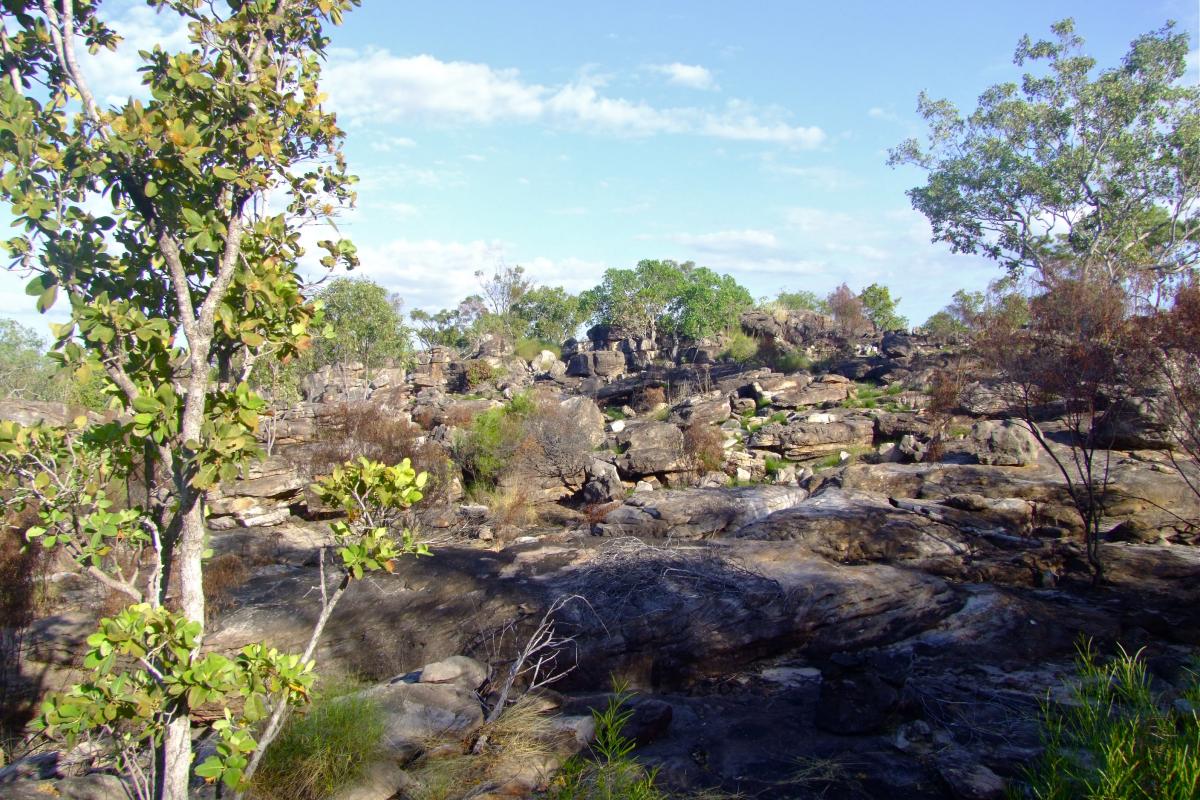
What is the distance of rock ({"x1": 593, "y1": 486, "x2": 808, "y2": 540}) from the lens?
43.7ft

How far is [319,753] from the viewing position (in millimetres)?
4594

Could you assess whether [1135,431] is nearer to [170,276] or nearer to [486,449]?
[486,449]

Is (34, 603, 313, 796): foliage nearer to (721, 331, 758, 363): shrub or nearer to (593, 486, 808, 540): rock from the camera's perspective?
(593, 486, 808, 540): rock

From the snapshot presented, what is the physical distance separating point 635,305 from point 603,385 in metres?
16.5

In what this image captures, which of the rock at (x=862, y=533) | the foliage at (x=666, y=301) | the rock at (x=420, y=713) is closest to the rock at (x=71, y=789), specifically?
the rock at (x=420, y=713)

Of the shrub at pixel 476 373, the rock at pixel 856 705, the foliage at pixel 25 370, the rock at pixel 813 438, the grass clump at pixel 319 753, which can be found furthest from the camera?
the shrub at pixel 476 373

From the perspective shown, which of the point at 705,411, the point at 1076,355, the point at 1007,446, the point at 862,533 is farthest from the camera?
the point at 705,411

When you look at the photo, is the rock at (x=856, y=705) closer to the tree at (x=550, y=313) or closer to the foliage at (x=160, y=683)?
the foliage at (x=160, y=683)

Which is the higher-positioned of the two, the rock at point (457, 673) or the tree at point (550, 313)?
the tree at point (550, 313)

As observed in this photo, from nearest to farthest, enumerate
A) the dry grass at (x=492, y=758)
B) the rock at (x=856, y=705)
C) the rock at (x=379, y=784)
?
the rock at (x=379, y=784) < the dry grass at (x=492, y=758) < the rock at (x=856, y=705)

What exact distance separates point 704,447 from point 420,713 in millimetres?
16442

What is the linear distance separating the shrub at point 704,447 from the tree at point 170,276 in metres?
18.3

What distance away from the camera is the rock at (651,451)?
2095 centimetres

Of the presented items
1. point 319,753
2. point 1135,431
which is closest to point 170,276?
point 319,753
